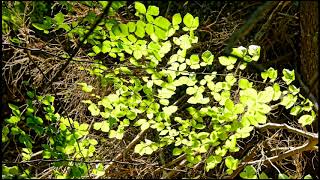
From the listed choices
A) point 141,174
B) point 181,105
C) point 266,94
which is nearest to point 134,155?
point 141,174

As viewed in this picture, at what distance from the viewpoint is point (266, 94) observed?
1.58 m

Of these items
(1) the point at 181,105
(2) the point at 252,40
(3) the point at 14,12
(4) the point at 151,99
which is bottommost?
(1) the point at 181,105

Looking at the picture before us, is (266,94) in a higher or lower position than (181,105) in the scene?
higher

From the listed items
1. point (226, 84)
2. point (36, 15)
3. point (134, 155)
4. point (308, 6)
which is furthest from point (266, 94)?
point (134, 155)

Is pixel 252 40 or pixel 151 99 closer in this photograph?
pixel 151 99

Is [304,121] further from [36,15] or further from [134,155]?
[134,155]

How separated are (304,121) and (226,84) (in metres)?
0.35

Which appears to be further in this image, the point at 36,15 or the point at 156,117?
the point at 156,117

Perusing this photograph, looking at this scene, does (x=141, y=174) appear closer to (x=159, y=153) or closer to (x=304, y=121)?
(x=159, y=153)

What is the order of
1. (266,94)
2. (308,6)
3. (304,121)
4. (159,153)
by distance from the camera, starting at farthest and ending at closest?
(159,153) < (308,6) < (304,121) < (266,94)

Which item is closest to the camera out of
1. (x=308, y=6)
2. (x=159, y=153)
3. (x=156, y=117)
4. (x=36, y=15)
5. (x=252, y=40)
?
(x=36, y=15)

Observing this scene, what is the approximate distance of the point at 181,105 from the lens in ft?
10.9

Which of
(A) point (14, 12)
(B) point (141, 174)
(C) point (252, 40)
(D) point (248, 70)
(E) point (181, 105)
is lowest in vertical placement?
(B) point (141, 174)

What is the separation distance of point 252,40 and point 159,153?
1.13 m
